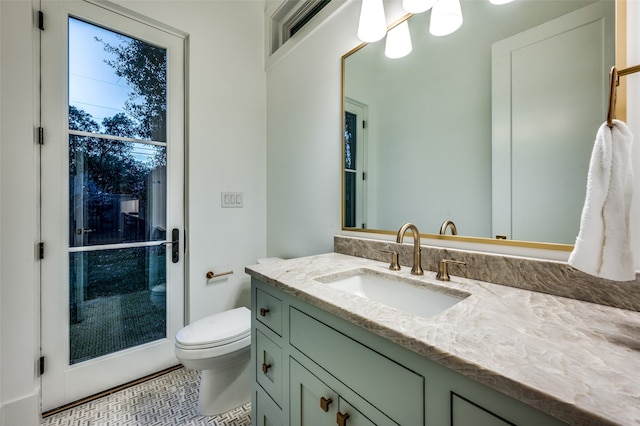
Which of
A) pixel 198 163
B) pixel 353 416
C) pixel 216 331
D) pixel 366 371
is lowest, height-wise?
pixel 216 331

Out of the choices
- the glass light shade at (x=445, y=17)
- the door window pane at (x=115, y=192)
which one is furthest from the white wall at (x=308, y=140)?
the door window pane at (x=115, y=192)

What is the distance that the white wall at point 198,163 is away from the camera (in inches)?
50.3

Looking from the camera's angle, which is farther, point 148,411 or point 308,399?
point 148,411

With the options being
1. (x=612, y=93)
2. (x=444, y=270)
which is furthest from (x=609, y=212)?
(x=444, y=270)

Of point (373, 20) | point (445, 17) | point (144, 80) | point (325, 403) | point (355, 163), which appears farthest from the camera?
point (144, 80)

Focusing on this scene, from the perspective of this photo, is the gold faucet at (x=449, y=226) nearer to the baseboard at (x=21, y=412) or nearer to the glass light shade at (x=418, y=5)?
the glass light shade at (x=418, y=5)

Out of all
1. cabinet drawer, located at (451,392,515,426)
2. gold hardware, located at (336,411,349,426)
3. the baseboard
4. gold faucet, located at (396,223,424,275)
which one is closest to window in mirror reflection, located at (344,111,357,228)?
gold faucet, located at (396,223,424,275)

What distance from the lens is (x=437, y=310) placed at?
894mm

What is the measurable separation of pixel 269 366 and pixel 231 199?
1327mm

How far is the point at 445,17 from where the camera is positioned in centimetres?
107

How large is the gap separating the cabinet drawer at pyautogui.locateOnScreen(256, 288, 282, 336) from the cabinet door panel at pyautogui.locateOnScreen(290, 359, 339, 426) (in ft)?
0.45

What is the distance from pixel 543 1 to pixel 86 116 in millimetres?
2193

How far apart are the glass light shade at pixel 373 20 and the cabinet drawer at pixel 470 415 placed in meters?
1.38

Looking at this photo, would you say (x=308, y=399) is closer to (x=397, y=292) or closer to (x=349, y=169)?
(x=397, y=292)
